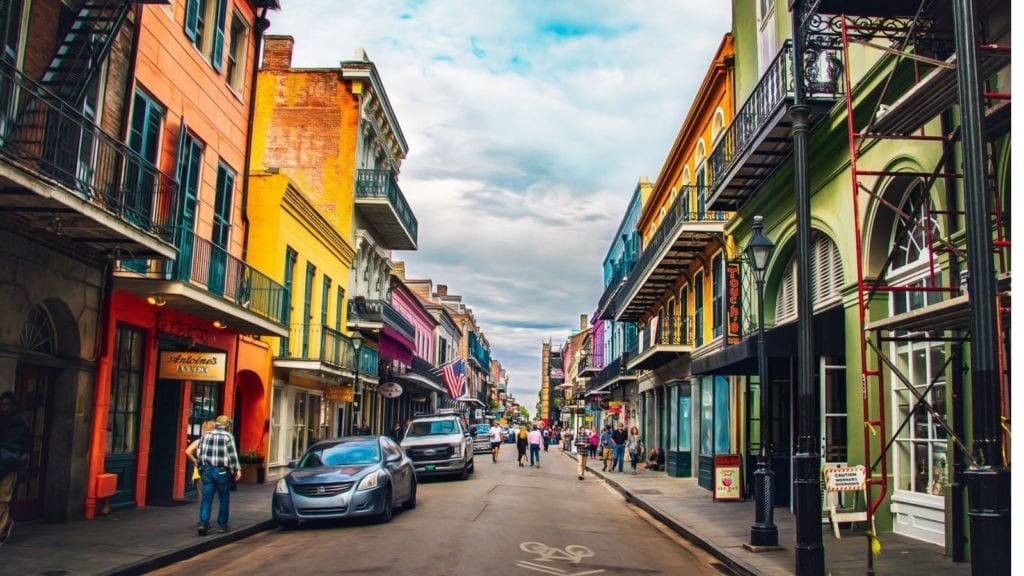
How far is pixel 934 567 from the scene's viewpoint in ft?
33.0

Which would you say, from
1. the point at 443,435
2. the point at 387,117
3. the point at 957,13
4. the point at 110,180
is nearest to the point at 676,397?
the point at 443,435

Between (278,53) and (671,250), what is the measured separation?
55.9 ft

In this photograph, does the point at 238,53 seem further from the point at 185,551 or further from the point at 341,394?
the point at 185,551

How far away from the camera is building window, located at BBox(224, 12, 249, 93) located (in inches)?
774

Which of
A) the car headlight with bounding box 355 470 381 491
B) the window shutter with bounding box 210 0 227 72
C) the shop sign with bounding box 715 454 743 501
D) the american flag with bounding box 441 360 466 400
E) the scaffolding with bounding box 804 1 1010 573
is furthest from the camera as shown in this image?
Result: the american flag with bounding box 441 360 466 400

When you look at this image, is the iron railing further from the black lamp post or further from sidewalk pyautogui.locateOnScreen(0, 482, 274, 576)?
the black lamp post

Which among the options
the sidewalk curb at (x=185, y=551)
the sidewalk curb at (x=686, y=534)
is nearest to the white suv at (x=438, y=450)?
the sidewalk curb at (x=686, y=534)

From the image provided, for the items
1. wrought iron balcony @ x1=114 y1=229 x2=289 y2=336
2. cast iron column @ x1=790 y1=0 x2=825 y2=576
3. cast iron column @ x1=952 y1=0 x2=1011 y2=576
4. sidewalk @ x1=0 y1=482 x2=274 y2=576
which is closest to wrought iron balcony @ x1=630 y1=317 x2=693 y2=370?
wrought iron balcony @ x1=114 y1=229 x2=289 y2=336

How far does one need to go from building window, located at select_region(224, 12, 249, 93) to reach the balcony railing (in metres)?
4.31

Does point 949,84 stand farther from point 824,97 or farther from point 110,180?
point 110,180

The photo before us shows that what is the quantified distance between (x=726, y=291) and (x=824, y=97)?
6.76m

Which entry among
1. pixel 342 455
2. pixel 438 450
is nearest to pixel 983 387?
pixel 342 455

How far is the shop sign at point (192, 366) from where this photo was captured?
15.9m

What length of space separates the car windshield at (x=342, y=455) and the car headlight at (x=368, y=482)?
73 centimetres
